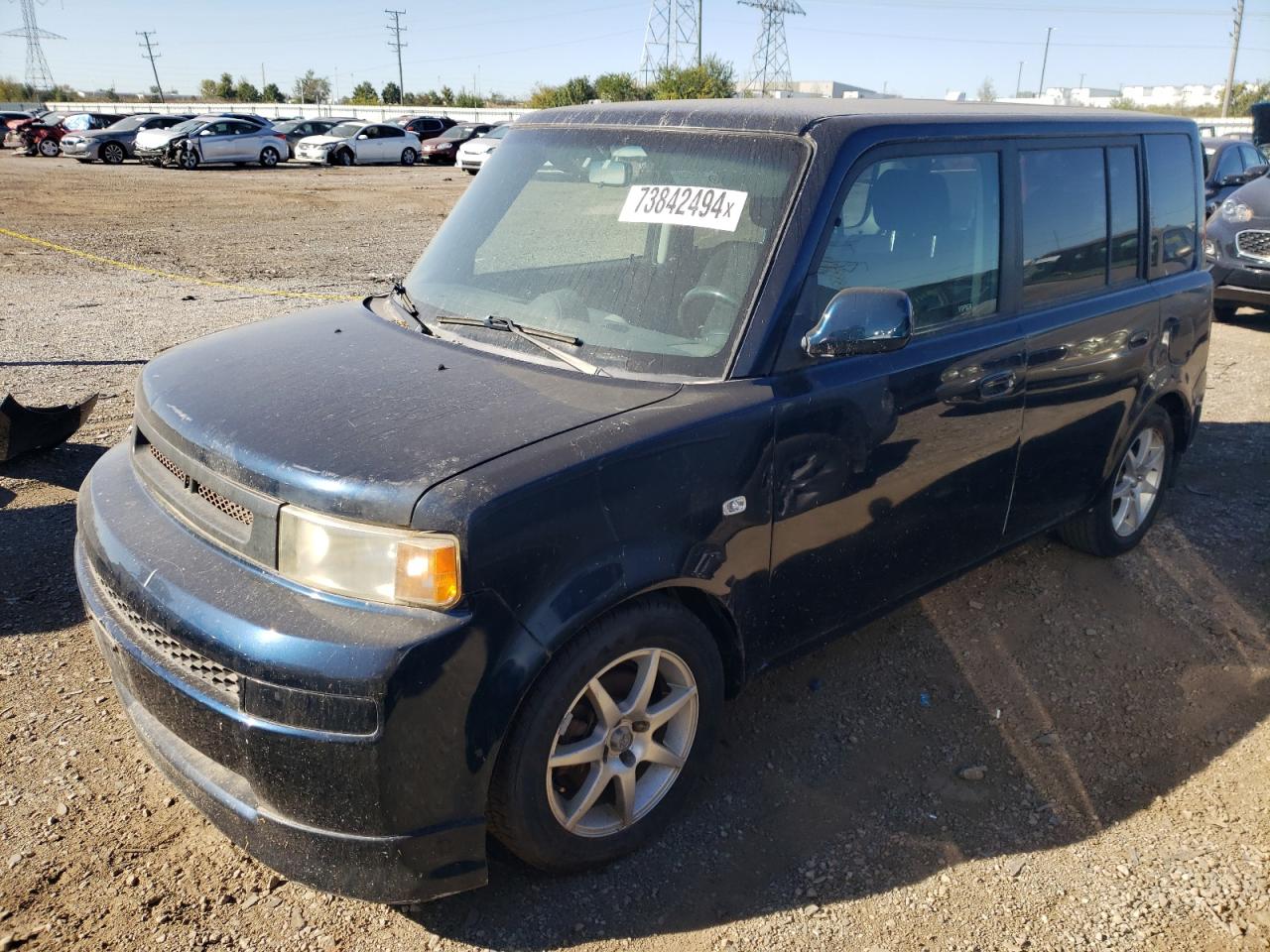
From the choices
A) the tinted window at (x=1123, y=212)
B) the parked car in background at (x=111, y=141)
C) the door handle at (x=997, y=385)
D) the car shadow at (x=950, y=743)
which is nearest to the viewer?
the car shadow at (x=950, y=743)

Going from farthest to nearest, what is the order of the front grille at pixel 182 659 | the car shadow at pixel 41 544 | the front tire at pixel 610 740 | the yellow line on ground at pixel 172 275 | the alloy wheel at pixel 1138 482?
1. the yellow line on ground at pixel 172 275
2. the alloy wheel at pixel 1138 482
3. the car shadow at pixel 41 544
4. the front tire at pixel 610 740
5. the front grille at pixel 182 659

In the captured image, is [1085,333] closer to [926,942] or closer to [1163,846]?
[1163,846]

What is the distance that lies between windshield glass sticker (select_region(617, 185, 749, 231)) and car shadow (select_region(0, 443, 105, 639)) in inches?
107

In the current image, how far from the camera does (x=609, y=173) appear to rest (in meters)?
3.27

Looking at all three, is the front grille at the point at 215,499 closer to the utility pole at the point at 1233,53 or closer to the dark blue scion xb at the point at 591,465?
the dark blue scion xb at the point at 591,465

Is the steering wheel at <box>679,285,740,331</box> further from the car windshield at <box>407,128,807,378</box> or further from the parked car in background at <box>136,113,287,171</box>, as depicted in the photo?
the parked car in background at <box>136,113,287,171</box>

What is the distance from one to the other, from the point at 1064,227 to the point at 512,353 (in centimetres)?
222

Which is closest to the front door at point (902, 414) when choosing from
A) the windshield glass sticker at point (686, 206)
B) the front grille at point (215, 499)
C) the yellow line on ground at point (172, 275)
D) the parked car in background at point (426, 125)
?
the windshield glass sticker at point (686, 206)

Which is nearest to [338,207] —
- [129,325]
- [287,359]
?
[129,325]

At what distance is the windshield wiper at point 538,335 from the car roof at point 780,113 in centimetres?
81

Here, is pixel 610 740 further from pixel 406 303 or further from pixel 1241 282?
pixel 1241 282

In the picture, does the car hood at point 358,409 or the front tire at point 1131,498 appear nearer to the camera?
the car hood at point 358,409

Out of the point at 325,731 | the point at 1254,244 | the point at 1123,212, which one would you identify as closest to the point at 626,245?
the point at 325,731

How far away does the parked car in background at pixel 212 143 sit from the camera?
3038 cm
